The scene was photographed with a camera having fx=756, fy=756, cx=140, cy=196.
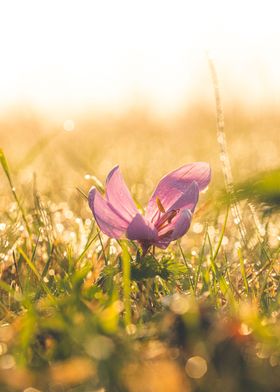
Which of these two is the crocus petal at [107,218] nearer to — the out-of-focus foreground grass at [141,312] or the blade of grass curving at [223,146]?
the out-of-focus foreground grass at [141,312]

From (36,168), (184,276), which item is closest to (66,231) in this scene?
(184,276)

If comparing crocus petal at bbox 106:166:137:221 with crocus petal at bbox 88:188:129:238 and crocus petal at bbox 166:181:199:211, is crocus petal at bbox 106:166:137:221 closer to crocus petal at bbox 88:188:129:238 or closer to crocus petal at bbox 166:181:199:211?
crocus petal at bbox 88:188:129:238

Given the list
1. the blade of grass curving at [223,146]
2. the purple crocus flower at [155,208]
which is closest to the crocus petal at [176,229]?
the purple crocus flower at [155,208]

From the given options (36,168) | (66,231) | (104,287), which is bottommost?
(36,168)

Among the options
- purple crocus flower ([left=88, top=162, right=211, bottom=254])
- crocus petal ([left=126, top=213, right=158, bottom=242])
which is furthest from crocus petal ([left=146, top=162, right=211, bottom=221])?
crocus petal ([left=126, top=213, right=158, bottom=242])

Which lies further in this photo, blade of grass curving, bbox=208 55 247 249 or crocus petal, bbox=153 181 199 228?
blade of grass curving, bbox=208 55 247 249

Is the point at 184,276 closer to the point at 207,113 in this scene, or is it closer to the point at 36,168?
the point at 36,168
